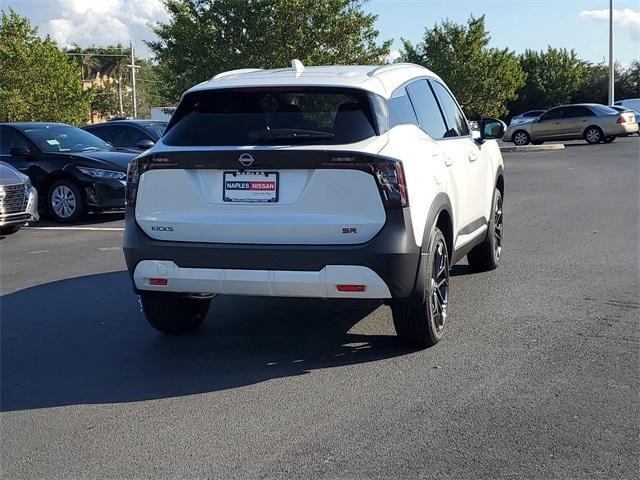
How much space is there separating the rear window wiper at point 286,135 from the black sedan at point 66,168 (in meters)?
7.76

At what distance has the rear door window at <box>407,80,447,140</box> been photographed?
5777 mm

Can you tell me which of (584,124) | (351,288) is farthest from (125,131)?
(584,124)

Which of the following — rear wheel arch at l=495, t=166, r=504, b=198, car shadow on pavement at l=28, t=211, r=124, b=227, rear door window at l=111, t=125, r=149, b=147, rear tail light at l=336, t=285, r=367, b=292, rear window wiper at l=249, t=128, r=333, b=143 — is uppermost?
rear window wiper at l=249, t=128, r=333, b=143

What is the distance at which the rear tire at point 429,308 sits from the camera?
198 inches

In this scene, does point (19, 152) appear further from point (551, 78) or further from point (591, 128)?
point (551, 78)

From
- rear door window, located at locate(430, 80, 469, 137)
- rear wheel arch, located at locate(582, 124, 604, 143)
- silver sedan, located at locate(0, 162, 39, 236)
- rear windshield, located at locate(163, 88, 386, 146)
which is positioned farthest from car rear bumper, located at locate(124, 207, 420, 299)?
rear wheel arch, located at locate(582, 124, 604, 143)

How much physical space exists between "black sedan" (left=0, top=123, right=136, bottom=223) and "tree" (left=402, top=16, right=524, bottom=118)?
1155 inches

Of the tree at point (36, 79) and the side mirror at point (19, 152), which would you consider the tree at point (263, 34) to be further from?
the side mirror at point (19, 152)

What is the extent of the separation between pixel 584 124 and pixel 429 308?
28.4 m

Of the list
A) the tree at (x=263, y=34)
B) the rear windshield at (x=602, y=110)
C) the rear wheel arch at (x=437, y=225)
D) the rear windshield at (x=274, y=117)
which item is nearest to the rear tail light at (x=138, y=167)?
the rear windshield at (x=274, y=117)

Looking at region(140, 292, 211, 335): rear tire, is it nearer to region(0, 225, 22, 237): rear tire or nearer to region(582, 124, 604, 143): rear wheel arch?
region(0, 225, 22, 237): rear tire

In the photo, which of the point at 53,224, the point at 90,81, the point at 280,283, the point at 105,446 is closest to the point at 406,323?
the point at 280,283

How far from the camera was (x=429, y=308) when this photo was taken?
5137mm

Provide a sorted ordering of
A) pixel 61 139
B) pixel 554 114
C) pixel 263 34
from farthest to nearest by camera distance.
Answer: pixel 554 114, pixel 263 34, pixel 61 139
